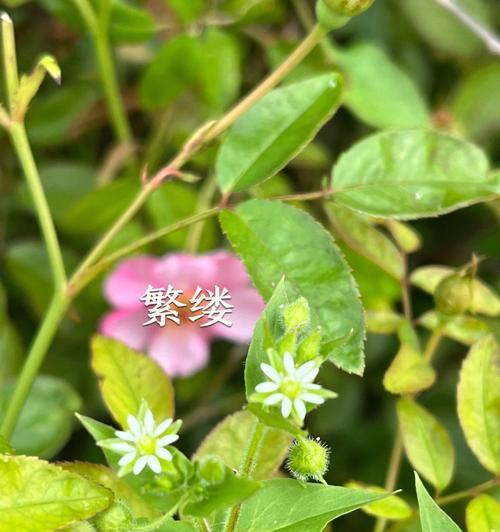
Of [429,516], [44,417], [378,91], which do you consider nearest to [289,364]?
[429,516]

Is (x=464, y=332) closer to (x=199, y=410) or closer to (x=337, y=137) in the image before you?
(x=199, y=410)

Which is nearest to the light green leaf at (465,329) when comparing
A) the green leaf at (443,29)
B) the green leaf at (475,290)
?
the green leaf at (475,290)

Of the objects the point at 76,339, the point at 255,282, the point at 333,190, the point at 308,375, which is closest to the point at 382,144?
the point at 333,190

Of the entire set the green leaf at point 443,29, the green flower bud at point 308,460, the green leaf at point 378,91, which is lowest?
the green flower bud at point 308,460

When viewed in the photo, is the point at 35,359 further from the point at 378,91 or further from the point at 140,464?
the point at 378,91

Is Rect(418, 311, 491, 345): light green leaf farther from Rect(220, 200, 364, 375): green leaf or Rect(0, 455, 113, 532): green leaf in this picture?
Rect(0, 455, 113, 532): green leaf

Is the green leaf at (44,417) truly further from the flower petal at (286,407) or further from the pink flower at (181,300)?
the flower petal at (286,407)

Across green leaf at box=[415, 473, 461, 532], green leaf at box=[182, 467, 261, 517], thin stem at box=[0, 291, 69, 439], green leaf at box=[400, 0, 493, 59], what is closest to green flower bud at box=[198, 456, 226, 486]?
green leaf at box=[182, 467, 261, 517]
